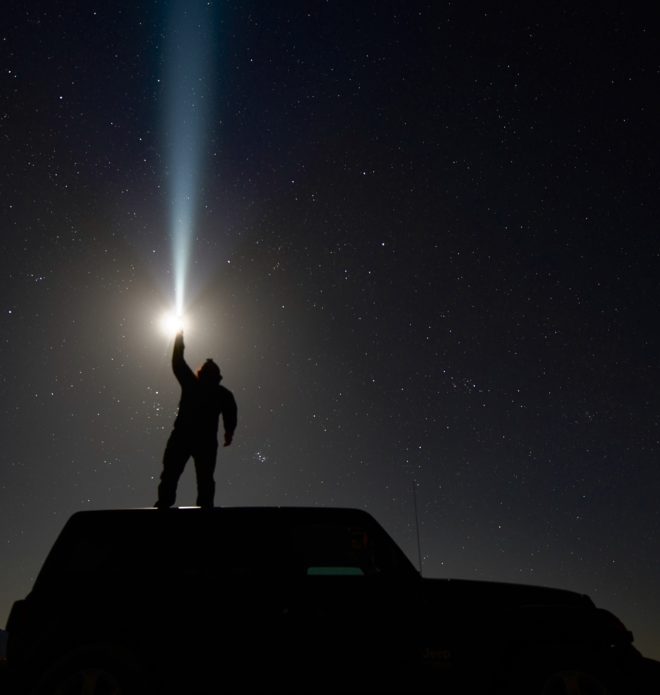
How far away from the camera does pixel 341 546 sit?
4902 millimetres

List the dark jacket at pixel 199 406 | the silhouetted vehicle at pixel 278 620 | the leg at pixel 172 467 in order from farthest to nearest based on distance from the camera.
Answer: the dark jacket at pixel 199 406 → the leg at pixel 172 467 → the silhouetted vehicle at pixel 278 620

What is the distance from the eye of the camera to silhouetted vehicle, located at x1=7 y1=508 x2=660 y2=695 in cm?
451

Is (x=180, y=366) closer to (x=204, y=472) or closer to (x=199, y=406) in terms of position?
(x=199, y=406)

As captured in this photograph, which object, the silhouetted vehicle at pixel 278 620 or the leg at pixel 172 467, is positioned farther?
the leg at pixel 172 467

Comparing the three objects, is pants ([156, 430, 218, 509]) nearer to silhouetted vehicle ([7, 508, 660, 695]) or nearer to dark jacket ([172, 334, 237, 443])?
dark jacket ([172, 334, 237, 443])

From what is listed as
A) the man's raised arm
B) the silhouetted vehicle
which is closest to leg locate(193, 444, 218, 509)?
the man's raised arm

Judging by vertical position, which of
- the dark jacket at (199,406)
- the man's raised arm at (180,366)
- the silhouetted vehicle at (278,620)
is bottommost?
the silhouetted vehicle at (278,620)

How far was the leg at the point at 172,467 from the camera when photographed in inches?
365

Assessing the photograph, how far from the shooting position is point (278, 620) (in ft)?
15.1

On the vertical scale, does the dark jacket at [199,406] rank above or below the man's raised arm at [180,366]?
below

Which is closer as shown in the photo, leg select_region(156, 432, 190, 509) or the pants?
leg select_region(156, 432, 190, 509)

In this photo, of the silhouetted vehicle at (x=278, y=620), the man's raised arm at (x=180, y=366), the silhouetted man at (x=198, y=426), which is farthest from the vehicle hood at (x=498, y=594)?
the man's raised arm at (x=180, y=366)

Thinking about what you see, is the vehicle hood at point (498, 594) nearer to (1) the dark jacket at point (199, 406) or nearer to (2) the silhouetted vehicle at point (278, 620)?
(2) the silhouetted vehicle at point (278, 620)

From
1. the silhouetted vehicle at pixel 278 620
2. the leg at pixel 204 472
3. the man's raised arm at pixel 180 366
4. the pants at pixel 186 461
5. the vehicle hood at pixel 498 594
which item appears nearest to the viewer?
the silhouetted vehicle at pixel 278 620
